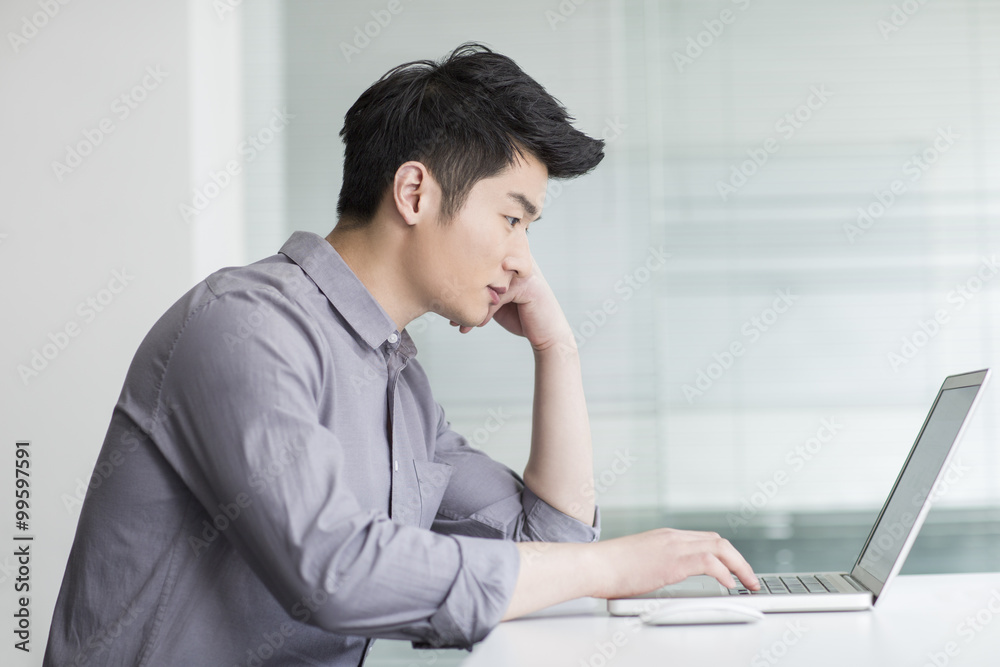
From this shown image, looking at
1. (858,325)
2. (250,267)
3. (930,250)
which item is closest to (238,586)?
(250,267)

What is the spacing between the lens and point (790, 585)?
1.00 metres

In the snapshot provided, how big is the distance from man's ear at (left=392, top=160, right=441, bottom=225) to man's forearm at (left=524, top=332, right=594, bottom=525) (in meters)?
0.31

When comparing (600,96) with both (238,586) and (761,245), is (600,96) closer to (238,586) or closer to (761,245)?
(761,245)

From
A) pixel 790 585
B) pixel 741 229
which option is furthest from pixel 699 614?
pixel 741 229

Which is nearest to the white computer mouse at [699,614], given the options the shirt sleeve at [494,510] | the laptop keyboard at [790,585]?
the laptop keyboard at [790,585]

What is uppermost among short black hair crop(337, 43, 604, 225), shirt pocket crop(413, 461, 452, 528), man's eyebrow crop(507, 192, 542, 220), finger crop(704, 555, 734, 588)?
short black hair crop(337, 43, 604, 225)

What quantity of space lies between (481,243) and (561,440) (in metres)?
0.33

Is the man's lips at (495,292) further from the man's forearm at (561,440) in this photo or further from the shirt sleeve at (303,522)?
the shirt sleeve at (303,522)

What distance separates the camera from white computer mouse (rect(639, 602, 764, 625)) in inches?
33.1

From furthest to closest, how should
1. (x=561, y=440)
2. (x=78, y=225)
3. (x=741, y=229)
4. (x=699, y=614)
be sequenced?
(x=741, y=229) < (x=78, y=225) < (x=561, y=440) < (x=699, y=614)

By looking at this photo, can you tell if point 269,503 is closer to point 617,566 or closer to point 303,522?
point 303,522

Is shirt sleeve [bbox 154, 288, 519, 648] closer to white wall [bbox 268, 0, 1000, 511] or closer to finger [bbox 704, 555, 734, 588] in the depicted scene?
finger [bbox 704, 555, 734, 588]

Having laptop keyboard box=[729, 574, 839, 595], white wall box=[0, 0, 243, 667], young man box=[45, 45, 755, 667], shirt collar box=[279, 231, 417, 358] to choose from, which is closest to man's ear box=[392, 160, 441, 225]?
young man box=[45, 45, 755, 667]

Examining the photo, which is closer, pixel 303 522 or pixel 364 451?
pixel 303 522
